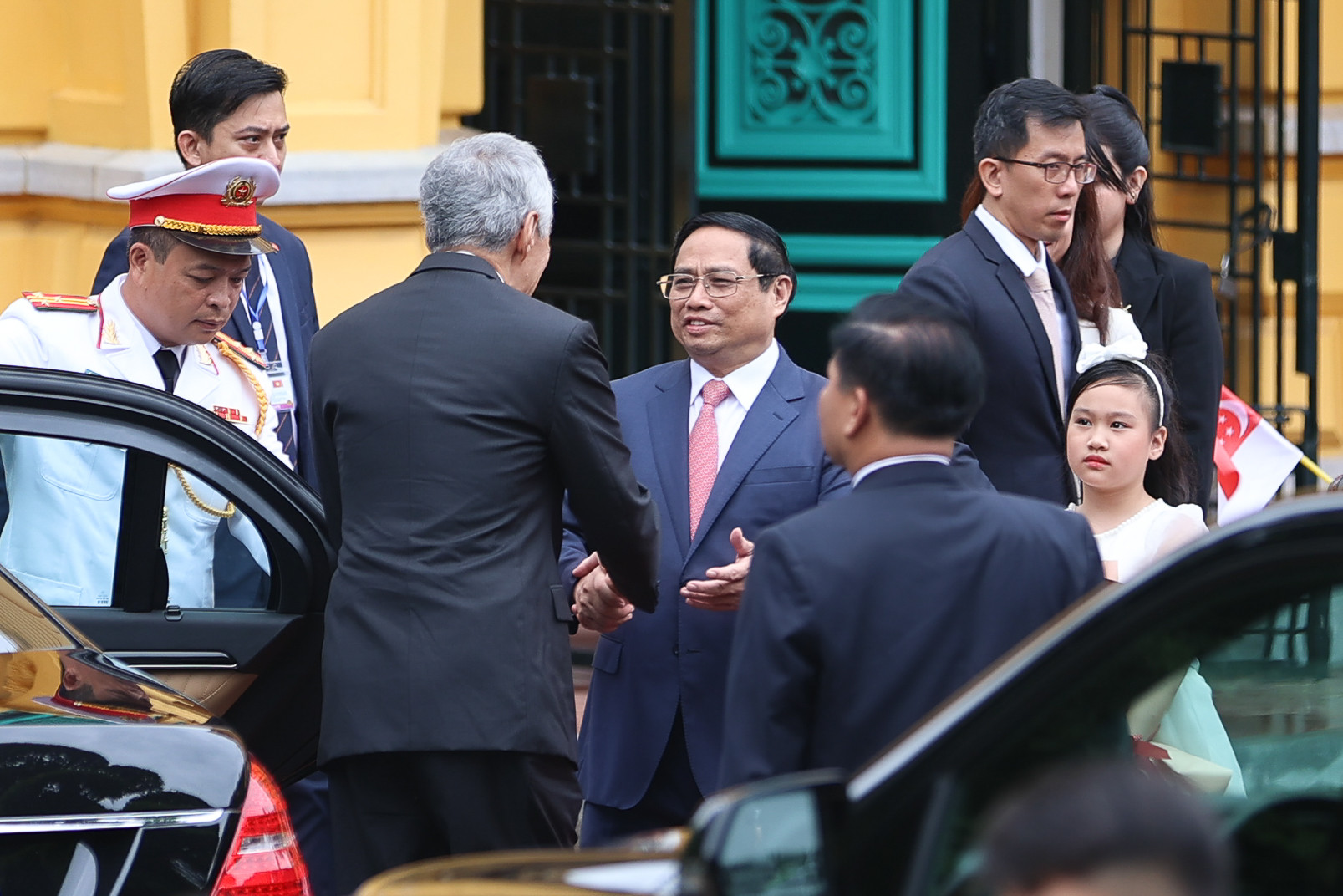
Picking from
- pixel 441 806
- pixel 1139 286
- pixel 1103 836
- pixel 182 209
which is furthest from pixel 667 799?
pixel 1103 836

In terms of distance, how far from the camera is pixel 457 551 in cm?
345

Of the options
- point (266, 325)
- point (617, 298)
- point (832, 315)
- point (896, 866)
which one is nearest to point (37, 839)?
point (896, 866)

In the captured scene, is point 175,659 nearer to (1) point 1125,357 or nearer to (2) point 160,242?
(2) point 160,242

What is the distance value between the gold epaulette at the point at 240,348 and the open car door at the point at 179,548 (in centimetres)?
81

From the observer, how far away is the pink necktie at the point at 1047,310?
4657 millimetres

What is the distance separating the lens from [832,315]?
8250 mm

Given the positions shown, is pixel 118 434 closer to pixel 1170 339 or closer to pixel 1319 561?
pixel 1319 561

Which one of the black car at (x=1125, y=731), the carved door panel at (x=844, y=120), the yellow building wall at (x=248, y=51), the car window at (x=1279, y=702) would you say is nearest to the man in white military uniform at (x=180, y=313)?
the black car at (x=1125, y=731)

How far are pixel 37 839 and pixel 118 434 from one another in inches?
43.2

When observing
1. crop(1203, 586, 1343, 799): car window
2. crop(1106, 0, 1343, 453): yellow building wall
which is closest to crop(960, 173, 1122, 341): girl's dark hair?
crop(1203, 586, 1343, 799): car window

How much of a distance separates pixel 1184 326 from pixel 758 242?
62.5 inches

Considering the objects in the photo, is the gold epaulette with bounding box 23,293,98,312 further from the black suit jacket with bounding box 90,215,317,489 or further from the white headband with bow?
the white headband with bow

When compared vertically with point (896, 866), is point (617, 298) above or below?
above

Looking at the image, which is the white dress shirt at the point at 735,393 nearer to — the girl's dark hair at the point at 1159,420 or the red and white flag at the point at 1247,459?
the girl's dark hair at the point at 1159,420
